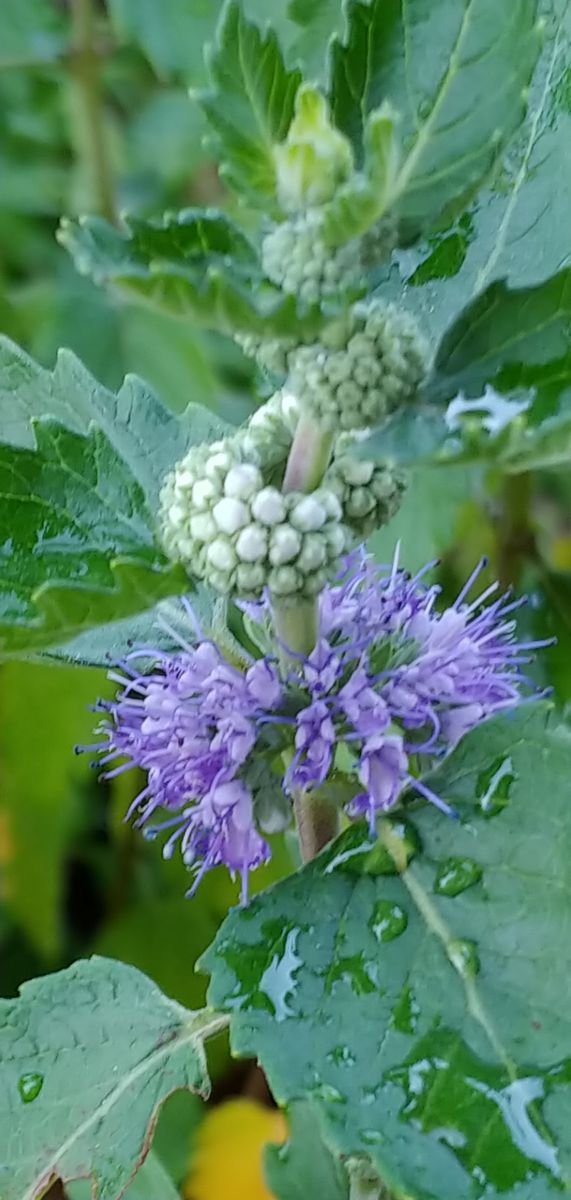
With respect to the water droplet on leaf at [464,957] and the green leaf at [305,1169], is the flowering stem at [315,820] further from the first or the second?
the green leaf at [305,1169]

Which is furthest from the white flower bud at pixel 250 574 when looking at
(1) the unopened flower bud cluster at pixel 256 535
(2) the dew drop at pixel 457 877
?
(2) the dew drop at pixel 457 877

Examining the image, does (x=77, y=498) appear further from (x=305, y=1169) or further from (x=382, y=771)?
(x=305, y=1169)

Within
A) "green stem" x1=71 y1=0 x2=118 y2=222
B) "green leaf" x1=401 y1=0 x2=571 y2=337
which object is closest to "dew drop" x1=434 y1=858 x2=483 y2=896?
"green leaf" x1=401 y1=0 x2=571 y2=337

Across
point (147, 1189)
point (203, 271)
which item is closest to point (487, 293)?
point (203, 271)

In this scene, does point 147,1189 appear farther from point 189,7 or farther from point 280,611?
point 189,7

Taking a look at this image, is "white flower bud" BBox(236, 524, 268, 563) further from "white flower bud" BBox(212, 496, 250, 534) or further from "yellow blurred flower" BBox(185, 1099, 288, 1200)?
"yellow blurred flower" BBox(185, 1099, 288, 1200)

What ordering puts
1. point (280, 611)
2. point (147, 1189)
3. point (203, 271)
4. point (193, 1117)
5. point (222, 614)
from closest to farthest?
1. point (203, 271)
2. point (280, 611)
3. point (222, 614)
4. point (147, 1189)
5. point (193, 1117)

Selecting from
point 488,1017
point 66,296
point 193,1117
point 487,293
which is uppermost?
point 66,296
